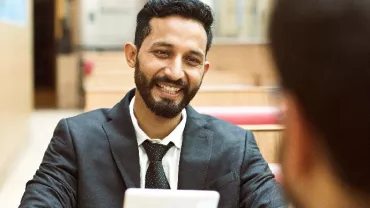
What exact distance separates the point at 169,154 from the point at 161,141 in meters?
0.04

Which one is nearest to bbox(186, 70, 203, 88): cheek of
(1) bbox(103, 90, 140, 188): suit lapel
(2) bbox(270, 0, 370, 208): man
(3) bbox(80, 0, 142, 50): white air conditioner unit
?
(1) bbox(103, 90, 140, 188): suit lapel

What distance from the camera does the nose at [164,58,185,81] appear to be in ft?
5.35

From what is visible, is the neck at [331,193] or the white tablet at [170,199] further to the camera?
the white tablet at [170,199]

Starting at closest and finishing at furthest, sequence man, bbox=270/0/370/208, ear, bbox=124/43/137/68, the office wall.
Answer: man, bbox=270/0/370/208 < ear, bbox=124/43/137/68 < the office wall

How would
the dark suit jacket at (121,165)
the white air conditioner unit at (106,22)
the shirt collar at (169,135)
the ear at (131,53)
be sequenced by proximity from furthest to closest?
the white air conditioner unit at (106,22), the ear at (131,53), the shirt collar at (169,135), the dark suit jacket at (121,165)

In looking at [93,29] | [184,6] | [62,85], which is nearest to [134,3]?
[93,29]

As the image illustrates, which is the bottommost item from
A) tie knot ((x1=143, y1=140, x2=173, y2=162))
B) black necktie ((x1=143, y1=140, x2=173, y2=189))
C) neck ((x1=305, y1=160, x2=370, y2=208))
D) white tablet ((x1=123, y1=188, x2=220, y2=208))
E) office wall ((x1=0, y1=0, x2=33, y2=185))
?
office wall ((x1=0, y1=0, x2=33, y2=185))

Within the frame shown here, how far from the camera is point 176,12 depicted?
1.68 metres

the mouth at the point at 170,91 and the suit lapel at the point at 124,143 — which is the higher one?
the mouth at the point at 170,91

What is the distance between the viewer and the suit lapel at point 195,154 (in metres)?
1.59

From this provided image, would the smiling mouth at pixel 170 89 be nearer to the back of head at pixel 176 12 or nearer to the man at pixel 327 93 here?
the back of head at pixel 176 12

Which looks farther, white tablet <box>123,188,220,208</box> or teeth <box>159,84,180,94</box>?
teeth <box>159,84,180,94</box>

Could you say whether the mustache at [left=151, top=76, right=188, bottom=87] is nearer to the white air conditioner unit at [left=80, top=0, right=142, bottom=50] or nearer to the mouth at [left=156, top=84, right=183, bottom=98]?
the mouth at [left=156, top=84, right=183, bottom=98]

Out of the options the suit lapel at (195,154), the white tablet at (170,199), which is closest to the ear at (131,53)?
the suit lapel at (195,154)
